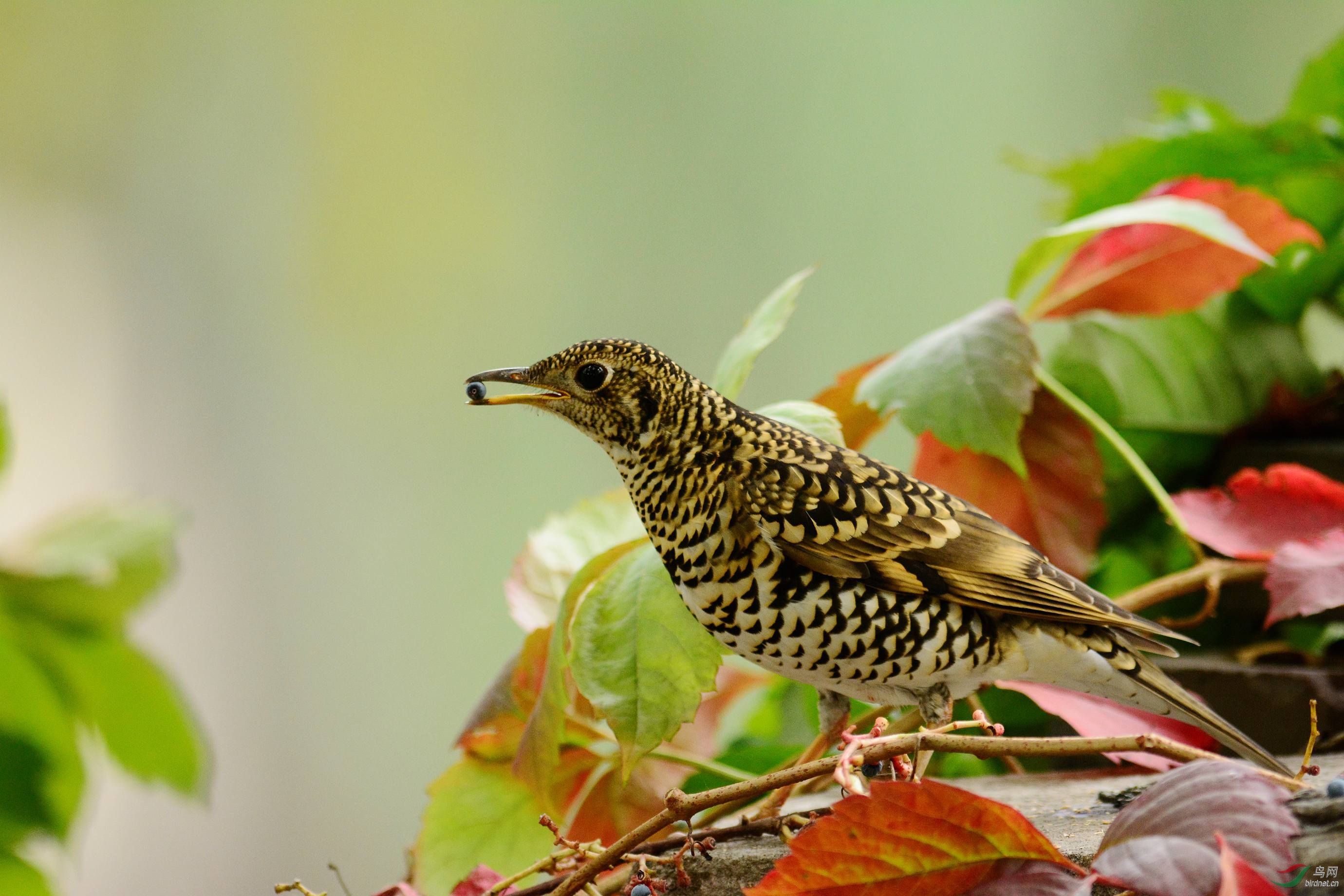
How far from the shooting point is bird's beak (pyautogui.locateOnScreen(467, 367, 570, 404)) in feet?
1.83

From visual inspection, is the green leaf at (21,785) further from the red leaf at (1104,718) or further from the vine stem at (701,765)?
the red leaf at (1104,718)

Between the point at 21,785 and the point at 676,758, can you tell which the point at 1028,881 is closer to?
the point at 676,758

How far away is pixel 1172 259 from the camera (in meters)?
0.78

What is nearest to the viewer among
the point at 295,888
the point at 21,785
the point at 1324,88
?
the point at 295,888

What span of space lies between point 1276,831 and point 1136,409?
1.89ft

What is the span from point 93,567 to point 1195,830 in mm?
837

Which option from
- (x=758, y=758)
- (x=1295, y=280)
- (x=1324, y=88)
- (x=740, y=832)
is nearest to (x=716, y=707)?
(x=758, y=758)

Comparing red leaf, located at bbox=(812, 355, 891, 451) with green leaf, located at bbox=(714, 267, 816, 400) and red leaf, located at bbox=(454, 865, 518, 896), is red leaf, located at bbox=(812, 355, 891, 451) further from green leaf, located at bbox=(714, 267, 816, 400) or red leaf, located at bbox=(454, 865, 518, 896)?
red leaf, located at bbox=(454, 865, 518, 896)

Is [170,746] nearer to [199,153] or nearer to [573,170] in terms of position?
[199,153]

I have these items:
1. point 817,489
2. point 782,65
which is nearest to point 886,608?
point 817,489

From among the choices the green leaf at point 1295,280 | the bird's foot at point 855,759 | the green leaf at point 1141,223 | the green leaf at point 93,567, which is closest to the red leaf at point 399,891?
the bird's foot at point 855,759

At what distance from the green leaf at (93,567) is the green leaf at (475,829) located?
40cm

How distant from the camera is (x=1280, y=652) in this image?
2.54 ft

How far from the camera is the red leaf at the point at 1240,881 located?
317 millimetres
